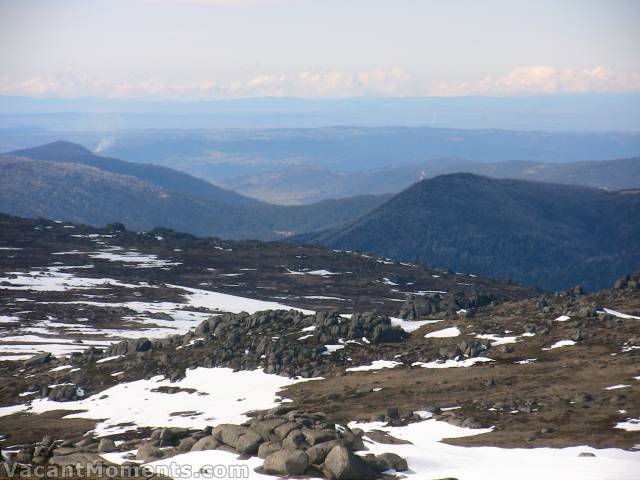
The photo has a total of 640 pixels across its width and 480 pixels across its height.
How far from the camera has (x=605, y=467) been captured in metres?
35.6

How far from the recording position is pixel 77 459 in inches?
1563

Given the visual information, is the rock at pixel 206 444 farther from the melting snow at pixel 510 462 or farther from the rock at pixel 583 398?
the rock at pixel 583 398

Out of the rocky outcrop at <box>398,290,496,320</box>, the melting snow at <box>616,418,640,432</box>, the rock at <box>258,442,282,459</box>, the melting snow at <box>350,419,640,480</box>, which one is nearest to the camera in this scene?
the melting snow at <box>350,419,640,480</box>

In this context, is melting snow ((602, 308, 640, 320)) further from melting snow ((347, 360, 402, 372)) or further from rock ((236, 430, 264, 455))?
rock ((236, 430, 264, 455))

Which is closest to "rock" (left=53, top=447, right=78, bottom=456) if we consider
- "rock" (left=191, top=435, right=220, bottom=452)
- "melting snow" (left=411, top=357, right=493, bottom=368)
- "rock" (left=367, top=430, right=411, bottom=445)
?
"rock" (left=191, top=435, right=220, bottom=452)

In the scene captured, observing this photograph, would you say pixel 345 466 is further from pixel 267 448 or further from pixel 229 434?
pixel 229 434

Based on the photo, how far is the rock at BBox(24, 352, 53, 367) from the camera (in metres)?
72.7

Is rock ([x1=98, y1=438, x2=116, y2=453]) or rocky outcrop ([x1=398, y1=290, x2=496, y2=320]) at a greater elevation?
rock ([x1=98, y1=438, x2=116, y2=453])

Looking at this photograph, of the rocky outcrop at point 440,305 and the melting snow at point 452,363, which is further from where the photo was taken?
the rocky outcrop at point 440,305

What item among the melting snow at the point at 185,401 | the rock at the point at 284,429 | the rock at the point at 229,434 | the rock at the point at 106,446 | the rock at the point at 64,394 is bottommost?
the rock at the point at 64,394

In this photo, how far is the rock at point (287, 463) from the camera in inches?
1410

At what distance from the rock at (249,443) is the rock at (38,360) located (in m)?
38.0

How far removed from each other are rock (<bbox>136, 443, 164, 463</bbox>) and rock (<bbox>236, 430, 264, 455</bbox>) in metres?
3.47

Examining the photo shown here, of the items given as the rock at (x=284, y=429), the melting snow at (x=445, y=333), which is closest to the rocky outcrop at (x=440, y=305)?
the melting snow at (x=445, y=333)
